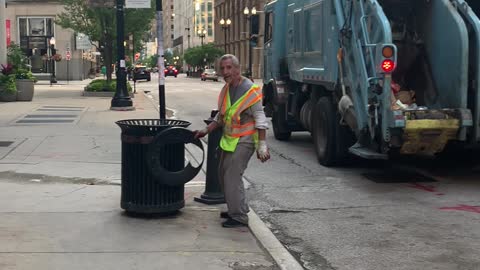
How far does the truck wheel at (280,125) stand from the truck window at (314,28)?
245 centimetres

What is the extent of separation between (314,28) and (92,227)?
220 inches

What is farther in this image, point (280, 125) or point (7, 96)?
point (7, 96)

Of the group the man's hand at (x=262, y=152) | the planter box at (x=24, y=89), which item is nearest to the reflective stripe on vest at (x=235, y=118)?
the man's hand at (x=262, y=152)

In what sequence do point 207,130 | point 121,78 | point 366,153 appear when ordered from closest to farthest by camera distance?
point 207,130 < point 366,153 < point 121,78

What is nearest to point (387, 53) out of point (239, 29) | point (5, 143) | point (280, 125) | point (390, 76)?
point (390, 76)

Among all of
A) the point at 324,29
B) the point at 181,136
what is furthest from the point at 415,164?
the point at 181,136

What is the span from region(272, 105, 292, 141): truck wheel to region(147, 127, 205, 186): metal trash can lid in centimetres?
661

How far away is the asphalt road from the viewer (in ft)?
17.3

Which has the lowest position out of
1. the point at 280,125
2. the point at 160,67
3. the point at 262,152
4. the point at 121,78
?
the point at 280,125

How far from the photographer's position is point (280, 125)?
41.9 ft

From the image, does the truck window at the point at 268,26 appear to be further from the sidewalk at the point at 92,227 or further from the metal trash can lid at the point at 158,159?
the metal trash can lid at the point at 158,159

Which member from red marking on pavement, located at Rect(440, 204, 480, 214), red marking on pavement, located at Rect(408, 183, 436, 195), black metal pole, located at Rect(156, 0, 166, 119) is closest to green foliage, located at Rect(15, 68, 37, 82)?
black metal pole, located at Rect(156, 0, 166, 119)

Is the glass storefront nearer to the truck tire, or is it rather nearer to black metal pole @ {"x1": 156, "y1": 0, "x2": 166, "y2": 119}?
black metal pole @ {"x1": 156, "y1": 0, "x2": 166, "y2": 119}

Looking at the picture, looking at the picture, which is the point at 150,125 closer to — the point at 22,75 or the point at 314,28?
the point at 314,28
